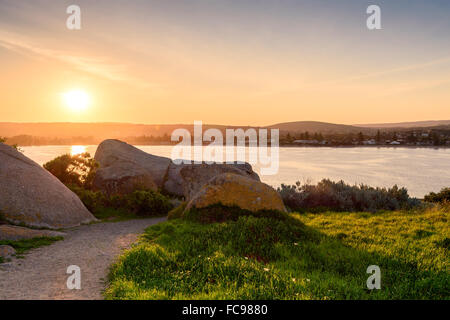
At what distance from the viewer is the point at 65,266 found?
787cm

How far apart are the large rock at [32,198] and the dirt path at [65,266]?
50.9 inches

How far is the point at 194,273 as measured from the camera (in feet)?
22.6

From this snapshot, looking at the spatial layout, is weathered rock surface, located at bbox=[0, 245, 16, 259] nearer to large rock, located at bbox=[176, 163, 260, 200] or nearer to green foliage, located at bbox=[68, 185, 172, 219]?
green foliage, located at bbox=[68, 185, 172, 219]

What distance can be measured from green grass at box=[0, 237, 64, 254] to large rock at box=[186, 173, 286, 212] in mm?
5143

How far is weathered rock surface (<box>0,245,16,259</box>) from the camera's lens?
828 cm

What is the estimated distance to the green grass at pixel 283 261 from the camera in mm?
5980

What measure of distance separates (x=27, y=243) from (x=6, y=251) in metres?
1.08

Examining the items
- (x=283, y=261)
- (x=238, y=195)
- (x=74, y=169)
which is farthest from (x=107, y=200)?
(x=283, y=261)

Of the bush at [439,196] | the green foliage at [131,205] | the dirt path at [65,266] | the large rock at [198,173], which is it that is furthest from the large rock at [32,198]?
the bush at [439,196]

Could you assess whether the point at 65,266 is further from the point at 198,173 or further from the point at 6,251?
the point at 198,173

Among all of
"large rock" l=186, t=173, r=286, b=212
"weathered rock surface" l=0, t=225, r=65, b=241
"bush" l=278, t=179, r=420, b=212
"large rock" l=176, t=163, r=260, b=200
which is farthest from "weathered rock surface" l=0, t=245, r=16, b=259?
"bush" l=278, t=179, r=420, b=212
